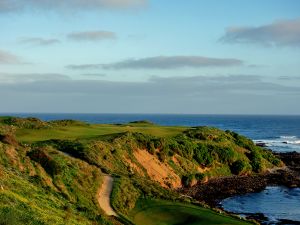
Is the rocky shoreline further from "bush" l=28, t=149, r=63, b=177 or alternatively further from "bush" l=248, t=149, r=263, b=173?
"bush" l=28, t=149, r=63, b=177

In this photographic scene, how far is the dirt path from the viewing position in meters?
38.6

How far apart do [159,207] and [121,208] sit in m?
3.63

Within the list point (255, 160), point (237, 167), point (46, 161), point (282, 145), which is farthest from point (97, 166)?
point (282, 145)

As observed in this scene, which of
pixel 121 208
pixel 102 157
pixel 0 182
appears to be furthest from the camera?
pixel 102 157

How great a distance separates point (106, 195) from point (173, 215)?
662 cm

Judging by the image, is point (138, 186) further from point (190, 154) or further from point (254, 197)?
point (190, 154)

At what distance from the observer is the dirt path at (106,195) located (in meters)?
38.6

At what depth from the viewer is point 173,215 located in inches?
1542

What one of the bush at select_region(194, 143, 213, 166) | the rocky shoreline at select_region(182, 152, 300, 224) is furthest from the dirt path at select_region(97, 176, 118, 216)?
the bush at select_region(194, 143, 213, 166)

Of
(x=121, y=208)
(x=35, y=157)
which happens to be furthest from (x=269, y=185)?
(x=35, y=157)

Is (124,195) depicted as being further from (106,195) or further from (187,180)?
(187,180)

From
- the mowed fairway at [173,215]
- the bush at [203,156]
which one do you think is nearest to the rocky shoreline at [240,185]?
the bush at [203,156]

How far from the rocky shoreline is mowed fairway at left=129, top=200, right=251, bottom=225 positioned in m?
9.39

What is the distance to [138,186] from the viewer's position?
46031 millimetres
